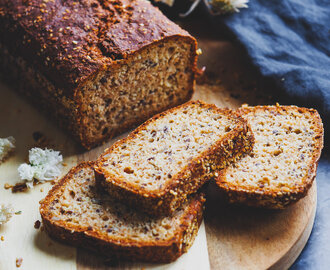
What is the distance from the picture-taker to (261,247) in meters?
3.10

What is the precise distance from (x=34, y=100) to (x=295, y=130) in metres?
2.35

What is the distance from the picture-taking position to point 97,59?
3.61 meters

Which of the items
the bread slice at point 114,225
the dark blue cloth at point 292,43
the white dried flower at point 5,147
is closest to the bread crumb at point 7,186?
the white dried flower at point 5,147

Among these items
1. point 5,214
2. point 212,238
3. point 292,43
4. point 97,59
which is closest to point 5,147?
point 5,214

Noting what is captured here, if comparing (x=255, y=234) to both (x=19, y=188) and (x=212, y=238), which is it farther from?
(x=19, y=188)

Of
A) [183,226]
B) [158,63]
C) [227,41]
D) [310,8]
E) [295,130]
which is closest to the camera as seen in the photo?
[183,226]

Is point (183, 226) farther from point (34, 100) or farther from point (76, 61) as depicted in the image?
point (34, 100)

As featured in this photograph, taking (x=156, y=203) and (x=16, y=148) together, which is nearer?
(x=156, y=203)

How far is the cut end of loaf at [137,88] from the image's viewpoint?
3.72m

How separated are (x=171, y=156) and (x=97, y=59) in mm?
959

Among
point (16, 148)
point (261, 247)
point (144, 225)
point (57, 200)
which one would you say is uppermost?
point (261, 247)

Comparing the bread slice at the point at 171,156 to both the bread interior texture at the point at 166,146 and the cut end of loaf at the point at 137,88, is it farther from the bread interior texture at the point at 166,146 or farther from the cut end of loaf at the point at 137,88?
the cut end of loaf at the point at 137,88

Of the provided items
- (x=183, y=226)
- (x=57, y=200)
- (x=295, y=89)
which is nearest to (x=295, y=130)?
(x=295, y=89)

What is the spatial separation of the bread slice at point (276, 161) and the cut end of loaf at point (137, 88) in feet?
2.37
